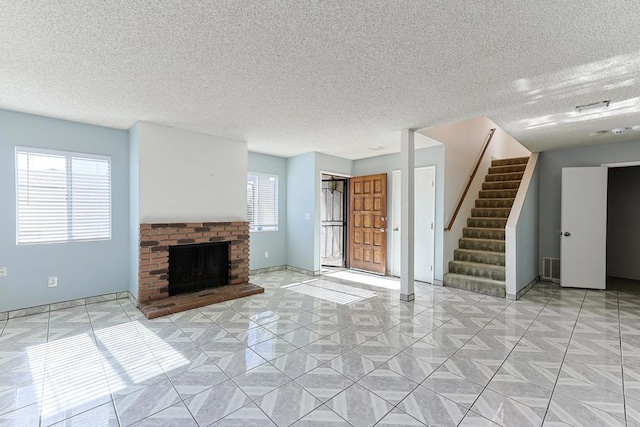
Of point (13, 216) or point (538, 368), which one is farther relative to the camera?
point (13, 216)

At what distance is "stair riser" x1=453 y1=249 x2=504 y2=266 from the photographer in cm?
507

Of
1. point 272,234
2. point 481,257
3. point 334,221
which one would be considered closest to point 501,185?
point 481,257

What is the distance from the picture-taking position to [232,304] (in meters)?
4.09

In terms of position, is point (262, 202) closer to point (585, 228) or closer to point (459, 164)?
point (459, 164)

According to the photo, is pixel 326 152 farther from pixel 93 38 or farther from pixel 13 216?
pixel 13 216

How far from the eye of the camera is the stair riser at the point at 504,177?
21.2 ft

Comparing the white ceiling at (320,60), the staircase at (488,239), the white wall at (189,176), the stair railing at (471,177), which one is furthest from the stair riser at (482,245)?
the white wall at (189,176)

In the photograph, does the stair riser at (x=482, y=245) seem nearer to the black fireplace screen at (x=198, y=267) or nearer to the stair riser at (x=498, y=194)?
the stair riser at (x=498, y=194)

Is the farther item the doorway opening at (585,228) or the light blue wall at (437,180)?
the light blue wall at (437,180)

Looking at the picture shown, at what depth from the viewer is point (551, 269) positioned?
214 inches

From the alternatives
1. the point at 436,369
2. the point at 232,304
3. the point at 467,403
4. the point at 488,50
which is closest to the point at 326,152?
the point at 232,304

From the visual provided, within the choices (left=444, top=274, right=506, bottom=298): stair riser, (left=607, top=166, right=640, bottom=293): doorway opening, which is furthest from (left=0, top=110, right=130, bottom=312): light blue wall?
(left=607, top=166, right=640, bottom=293): doorway opening

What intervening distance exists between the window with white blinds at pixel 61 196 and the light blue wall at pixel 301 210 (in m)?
3.23

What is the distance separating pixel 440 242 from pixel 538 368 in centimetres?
284
